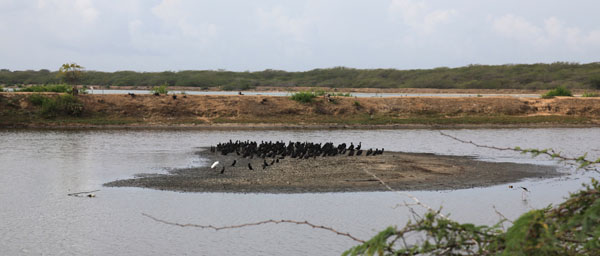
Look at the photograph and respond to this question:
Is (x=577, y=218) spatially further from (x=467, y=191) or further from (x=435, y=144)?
(x=435, y=144)

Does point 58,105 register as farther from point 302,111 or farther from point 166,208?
point 166,208

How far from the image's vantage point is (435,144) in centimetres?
3466

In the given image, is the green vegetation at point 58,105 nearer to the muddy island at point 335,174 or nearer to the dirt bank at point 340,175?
the muddy island at point 335,174

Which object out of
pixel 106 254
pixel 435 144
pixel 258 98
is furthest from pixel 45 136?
pixel 106 254

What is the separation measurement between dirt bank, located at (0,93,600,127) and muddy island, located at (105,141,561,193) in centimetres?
1952

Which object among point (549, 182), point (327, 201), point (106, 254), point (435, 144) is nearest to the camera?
point (106, 254)

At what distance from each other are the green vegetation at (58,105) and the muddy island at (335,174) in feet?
68.0

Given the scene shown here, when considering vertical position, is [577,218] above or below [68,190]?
above

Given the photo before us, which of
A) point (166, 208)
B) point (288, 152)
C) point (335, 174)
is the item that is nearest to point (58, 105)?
point (288, 152)

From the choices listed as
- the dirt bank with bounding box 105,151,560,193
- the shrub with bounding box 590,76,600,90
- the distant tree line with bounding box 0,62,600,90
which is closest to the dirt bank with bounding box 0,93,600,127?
the dirt bank with bounding box 105,151,560,193

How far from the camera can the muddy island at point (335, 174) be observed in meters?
20.0

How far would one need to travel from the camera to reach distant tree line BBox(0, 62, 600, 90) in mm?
108938

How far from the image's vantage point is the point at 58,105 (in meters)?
44.4

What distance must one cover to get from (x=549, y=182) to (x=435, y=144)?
13.0 m
